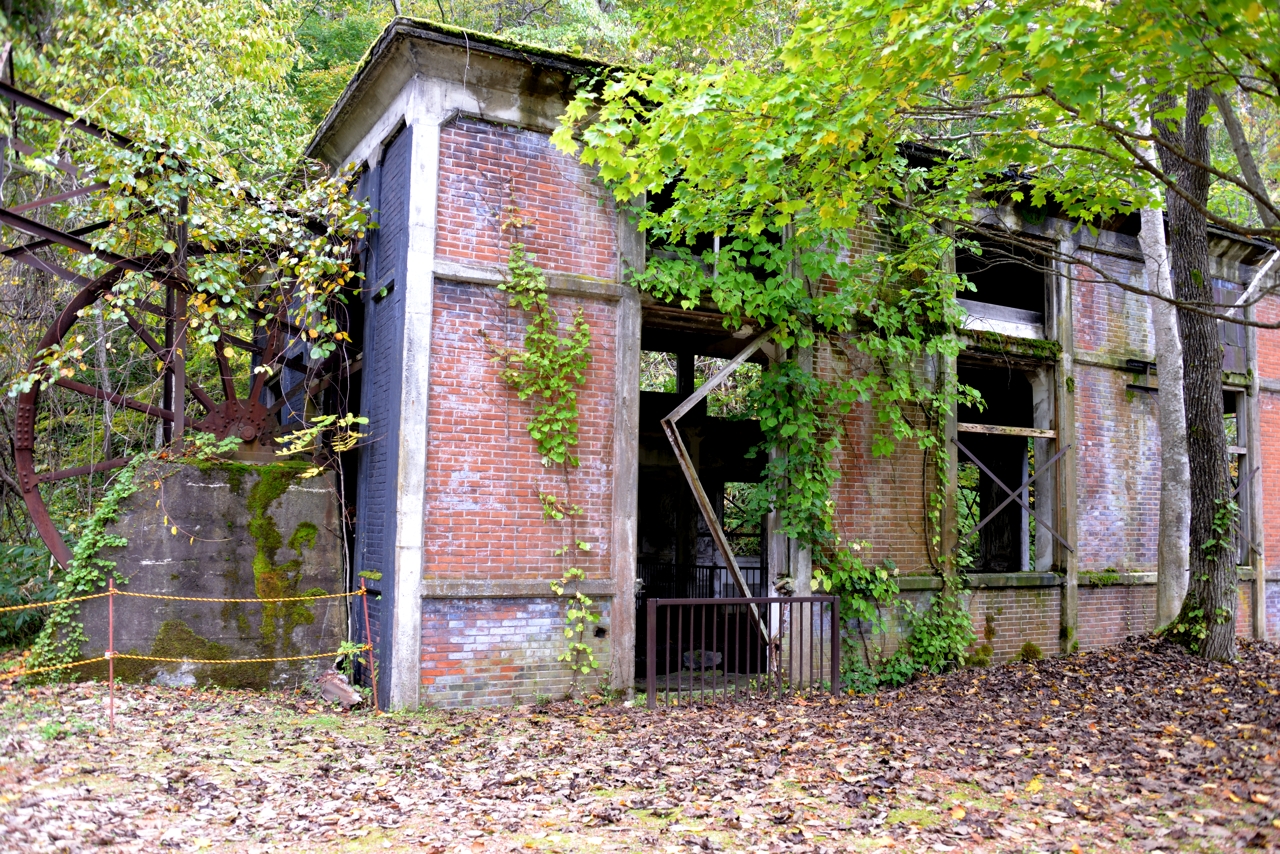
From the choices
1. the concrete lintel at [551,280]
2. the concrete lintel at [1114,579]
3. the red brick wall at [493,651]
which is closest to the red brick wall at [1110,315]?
the concrete lintel at [1114,579]

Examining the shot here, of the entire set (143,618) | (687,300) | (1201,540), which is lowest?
(143,618)

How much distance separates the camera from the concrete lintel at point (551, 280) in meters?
8.07

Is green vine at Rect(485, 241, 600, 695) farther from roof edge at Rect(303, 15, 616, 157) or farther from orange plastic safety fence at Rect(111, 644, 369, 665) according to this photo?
orange plastic safety fence at Rect(111, 644, 369, 665)

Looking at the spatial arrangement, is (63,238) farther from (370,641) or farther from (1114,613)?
(1114,613)

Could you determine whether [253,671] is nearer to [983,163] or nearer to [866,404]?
[866,404]

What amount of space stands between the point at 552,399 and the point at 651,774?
3.71m

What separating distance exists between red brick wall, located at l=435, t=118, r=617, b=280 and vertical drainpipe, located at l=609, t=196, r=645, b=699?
0.63 ft

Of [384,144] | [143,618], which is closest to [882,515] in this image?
[384,144]

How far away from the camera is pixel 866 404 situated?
1004cm

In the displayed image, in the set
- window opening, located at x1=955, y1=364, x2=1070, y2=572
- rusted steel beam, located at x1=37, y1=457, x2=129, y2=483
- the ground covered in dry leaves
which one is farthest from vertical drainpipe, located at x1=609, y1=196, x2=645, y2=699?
rusted steel beam, located at x1=37, y1=457, x2=129, y2=483

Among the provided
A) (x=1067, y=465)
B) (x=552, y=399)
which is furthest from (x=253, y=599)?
(x=1067, y=465)

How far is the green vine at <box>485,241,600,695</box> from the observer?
820 cm

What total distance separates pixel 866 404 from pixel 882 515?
4.12 ft

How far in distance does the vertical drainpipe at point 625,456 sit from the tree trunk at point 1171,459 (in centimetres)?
610
